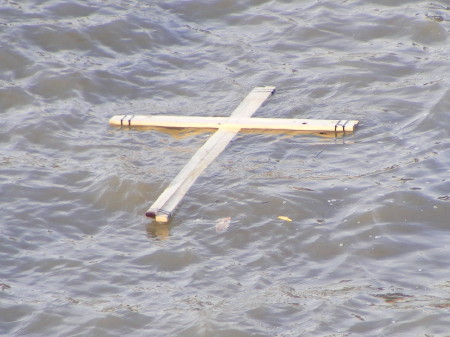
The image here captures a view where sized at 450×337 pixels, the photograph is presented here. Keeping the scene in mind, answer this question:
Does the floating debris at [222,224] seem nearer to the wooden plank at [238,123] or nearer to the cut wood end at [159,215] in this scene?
the cut wood end at [159,215]

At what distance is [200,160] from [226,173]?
9.8 inches

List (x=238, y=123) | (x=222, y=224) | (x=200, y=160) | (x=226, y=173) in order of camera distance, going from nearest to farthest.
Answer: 1. (x=222, y=224)
2. (x=226, y=173)
3. (x=200, y=160)
4. (x=238, y=123)

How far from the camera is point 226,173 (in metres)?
6.70

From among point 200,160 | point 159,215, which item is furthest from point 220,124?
point 159,215

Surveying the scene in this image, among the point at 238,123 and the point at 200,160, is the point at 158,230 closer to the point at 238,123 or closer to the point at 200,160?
the point at 200,160

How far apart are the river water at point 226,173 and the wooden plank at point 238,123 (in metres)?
0.10

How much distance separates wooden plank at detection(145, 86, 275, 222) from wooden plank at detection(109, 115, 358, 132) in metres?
0.09

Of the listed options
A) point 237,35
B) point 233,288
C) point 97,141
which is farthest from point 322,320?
point 237,35

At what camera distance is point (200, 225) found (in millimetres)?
6066

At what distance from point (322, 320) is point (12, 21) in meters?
5.92

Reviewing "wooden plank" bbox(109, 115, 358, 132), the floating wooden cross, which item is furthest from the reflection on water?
"wooden plank" bbox(109, 115, 358, 132)

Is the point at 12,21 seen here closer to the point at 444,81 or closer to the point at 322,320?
the point at 444,81

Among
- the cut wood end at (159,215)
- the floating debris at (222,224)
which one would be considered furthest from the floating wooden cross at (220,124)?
the floating debris at (222,224)

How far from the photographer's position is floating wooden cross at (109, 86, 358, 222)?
21.7 feet
